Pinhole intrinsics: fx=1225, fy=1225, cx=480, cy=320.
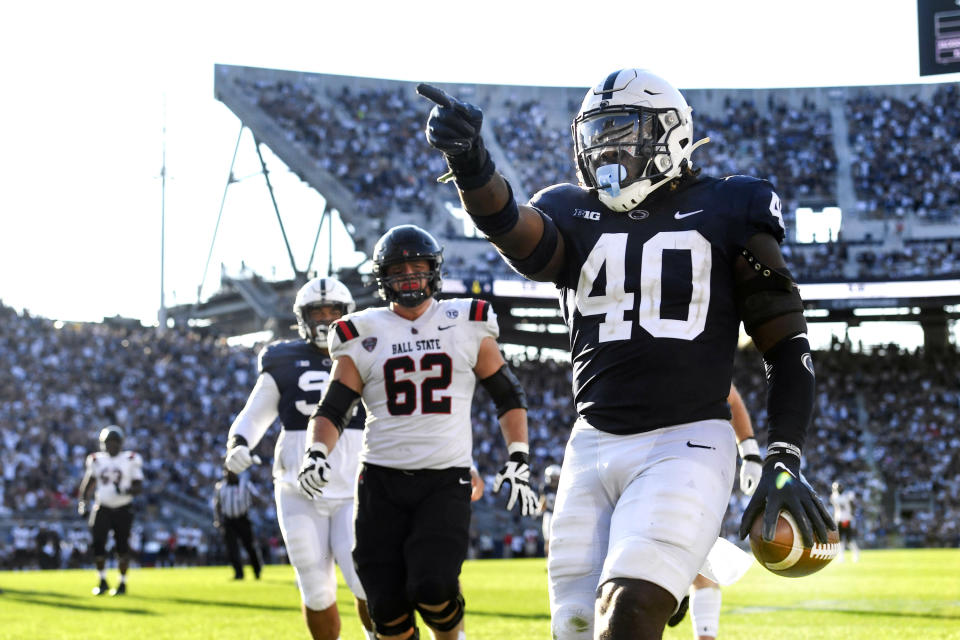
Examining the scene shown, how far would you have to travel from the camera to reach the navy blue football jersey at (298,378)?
7.43m

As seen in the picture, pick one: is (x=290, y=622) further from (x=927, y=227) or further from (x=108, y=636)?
(x=927, y=227)

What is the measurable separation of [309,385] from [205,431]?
20.2 metres

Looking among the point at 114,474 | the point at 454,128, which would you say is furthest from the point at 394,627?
the point at 114,474

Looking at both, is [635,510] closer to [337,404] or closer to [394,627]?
[394,627]

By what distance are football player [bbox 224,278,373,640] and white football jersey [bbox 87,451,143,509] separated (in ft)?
25.5

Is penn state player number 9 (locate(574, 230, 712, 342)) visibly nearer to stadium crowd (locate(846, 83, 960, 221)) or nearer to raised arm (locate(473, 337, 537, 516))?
raised arm (locate(473, 337, 537, 516))

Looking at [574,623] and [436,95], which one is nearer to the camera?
[436,95]

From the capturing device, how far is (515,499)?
5.57 meters

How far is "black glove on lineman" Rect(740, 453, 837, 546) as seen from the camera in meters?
3.35

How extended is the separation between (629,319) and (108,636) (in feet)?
23.9

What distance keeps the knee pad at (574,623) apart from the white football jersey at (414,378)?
2.20 meters

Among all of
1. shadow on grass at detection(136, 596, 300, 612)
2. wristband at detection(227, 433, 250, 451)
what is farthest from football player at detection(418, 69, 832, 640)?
shadow on grass at detection(136, 596, 300, 612)

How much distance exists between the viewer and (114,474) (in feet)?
48.9

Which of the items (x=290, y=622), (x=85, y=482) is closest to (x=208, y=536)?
(x=85, y=482)
